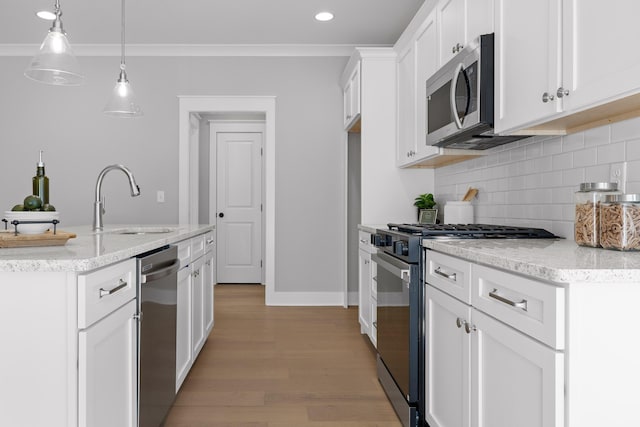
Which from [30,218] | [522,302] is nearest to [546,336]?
[522,302]

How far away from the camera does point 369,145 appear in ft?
12.2

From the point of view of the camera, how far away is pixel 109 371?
58.2 inches

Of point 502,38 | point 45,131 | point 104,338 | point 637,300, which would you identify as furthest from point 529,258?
point 45,131

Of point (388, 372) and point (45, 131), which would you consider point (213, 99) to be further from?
point (388, 372)

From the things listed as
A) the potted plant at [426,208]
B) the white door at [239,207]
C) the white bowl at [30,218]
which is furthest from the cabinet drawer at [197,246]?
the white door at [239,207]

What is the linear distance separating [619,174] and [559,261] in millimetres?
787

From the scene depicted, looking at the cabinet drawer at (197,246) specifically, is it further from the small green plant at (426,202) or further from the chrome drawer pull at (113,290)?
the small green plant at (426,202)

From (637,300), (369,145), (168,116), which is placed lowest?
(637,300)

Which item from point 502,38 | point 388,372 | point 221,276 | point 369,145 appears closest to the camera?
point 502,38

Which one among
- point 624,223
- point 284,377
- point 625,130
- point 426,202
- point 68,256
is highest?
point 625,130

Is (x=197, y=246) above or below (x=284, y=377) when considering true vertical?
above

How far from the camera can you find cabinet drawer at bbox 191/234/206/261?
277cm

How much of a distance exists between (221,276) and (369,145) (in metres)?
3.31

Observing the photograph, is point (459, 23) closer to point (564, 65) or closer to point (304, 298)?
point (564, 65)
